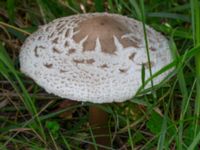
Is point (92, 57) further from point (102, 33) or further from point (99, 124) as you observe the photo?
point (99, 124)

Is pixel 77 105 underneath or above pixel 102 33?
underneath

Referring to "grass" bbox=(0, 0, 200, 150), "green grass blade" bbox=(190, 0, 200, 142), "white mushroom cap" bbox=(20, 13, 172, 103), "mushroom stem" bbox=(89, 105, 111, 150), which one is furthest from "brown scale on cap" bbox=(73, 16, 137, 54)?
"mushroom stem" bbox=(89, 105, 111, 150)

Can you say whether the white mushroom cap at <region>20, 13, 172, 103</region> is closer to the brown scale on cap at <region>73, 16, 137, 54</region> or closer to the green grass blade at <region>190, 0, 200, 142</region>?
the brown scale on cap at <region>73, 16, 137, 54</region>

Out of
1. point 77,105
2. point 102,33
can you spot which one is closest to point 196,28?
point 102,33

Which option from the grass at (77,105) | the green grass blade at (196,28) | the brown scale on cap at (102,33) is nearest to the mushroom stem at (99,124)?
the grass at (77,105)

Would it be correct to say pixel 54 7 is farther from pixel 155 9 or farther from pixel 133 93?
pixel 133 93

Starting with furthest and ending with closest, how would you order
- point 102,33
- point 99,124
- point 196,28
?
point 99,124
point 102,33
point 196,28
